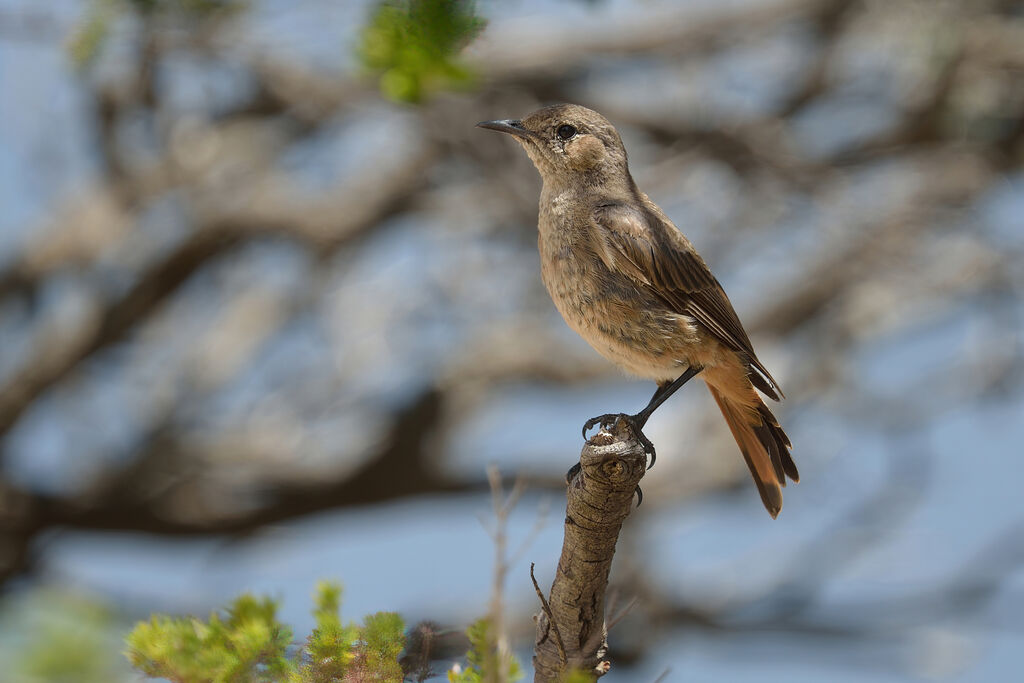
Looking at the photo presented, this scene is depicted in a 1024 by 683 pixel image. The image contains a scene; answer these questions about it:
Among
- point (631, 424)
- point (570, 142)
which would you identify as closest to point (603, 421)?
point (631, 424)

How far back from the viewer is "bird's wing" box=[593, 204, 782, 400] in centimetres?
311

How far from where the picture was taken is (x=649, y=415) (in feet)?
10.3

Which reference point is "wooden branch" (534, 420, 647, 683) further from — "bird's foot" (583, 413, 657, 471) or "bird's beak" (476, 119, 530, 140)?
"bird's beak" (476, 119, 530, 140)

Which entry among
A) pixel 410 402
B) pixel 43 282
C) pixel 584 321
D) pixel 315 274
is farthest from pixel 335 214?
pixel 584 321

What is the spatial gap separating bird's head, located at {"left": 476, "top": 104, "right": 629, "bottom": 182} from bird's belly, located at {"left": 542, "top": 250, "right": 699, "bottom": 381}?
452 mm

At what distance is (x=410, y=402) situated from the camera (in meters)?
7.42

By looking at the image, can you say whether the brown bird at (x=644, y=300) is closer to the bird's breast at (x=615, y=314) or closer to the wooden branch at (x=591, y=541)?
the bird's breast at (x=615, y=314)

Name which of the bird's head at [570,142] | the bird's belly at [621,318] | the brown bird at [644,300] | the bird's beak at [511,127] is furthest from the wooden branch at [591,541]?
the bird's beak at [511,127]

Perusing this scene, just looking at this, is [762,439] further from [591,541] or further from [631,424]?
[591,541]

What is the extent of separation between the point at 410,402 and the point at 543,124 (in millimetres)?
4032

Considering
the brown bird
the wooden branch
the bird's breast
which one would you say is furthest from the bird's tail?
the wooden branch

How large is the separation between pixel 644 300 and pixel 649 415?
32 cm

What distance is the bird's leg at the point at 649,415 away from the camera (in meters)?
2.79

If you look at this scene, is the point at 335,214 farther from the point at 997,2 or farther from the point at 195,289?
the point at 997,2
